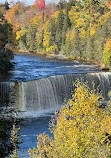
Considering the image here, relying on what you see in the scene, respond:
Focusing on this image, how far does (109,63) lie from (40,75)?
13.4 m

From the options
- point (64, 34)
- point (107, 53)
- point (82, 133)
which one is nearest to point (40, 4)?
point (64, 34)

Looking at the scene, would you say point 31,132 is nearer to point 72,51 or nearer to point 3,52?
point 3,52

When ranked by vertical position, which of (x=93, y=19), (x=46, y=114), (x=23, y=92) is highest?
(x=93, y=19)

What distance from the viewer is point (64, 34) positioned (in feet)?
215

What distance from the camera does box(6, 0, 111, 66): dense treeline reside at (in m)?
47.8

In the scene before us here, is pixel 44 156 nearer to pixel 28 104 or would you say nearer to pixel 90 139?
pixel 90 139

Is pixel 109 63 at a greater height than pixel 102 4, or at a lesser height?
lesser

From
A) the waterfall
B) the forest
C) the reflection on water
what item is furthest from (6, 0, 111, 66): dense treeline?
the reflection on water

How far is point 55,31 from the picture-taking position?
69.4 m

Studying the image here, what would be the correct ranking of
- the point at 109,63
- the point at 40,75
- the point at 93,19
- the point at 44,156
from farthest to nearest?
the point at 109,63 → the point at 40,75 → the point at 93,19 → the point at 44,156

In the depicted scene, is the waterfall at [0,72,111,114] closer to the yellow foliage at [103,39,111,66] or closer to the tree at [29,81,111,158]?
the tree at [29,81,111,158]

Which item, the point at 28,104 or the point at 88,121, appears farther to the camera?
the point at 28,104

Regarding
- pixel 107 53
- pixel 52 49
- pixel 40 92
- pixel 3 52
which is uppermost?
pixel 52 49

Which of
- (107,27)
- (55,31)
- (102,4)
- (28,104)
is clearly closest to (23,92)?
(28,104)
